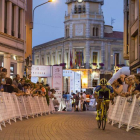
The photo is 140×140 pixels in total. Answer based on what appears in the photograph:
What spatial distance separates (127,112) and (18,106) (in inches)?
216

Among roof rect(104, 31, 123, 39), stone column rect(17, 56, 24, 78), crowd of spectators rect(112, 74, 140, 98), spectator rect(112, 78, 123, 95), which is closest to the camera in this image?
crowd of spectators rect(112, 74, 140, 98)

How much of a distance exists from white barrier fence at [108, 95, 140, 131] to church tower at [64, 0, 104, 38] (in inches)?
2975

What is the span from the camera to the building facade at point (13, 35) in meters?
38.1

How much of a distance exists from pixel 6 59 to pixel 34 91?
41.1 feet

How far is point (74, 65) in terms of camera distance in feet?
303

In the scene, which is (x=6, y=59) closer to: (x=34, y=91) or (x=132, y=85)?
(x=34, y=91)

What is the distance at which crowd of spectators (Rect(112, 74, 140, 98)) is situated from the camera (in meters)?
14.8

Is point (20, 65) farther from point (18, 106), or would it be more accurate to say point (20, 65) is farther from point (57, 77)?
point (18, 106)

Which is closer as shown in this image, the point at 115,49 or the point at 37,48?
the point at 115,49

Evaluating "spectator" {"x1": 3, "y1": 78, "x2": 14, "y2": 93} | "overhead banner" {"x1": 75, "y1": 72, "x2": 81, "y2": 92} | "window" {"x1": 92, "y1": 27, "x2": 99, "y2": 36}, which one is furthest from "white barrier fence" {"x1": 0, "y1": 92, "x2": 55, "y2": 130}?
"window" {"x1": 92, "y1": 27, "x2": 99, "y2": 36}

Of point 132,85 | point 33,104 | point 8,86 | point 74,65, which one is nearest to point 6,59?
point 33,104

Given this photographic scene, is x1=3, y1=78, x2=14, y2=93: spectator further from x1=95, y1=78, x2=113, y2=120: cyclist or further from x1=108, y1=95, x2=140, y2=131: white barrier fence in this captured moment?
x1=108, y1=95, x2=140, y2=131: white barrier fence

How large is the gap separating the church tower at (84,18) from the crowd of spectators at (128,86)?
73613 millimetres

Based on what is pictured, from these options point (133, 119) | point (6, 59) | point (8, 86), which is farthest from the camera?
point (6, 59)
